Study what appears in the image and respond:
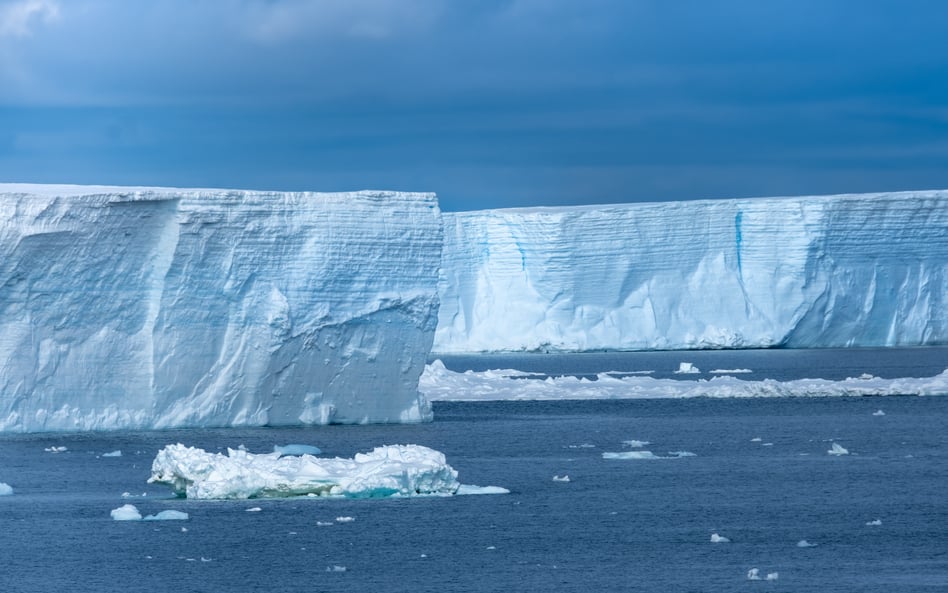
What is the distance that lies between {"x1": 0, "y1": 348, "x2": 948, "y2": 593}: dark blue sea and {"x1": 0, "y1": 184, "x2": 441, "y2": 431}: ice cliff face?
0.45m

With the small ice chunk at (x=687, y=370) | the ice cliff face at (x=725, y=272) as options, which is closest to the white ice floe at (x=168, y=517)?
the small ice chunk at (x=687, y=370)

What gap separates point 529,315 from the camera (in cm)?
3916

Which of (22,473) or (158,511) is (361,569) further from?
(22,473)

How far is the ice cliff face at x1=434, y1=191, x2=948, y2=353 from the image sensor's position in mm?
36656

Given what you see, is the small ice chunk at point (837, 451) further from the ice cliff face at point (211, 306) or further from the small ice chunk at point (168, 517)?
the small ice chunk at point (168, 517)

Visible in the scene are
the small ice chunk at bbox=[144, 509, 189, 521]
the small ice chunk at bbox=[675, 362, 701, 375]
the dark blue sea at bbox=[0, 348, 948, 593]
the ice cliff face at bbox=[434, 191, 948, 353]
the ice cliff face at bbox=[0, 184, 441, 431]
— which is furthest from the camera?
the ice cliff face at bbox=[434, 191, 948, 353]

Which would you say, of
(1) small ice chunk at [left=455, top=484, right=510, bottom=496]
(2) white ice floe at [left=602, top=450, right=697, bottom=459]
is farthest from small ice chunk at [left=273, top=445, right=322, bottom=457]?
(2) white ice floe at [left=602, top=450, right=697, bottom=459]

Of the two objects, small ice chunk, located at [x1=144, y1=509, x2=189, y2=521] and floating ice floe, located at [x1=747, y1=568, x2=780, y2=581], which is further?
small ice chunk, located at [x1=144, y1=509, x2=189, y2=521]

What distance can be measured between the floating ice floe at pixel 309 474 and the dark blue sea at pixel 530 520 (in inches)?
6.4

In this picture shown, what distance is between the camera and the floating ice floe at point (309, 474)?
13.5 metres

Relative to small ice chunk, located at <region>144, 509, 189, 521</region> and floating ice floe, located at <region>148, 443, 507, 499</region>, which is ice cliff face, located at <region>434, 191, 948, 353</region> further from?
small ice chunk, located at <region>144, 509, 189, 521</region>

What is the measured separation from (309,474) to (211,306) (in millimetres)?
5771

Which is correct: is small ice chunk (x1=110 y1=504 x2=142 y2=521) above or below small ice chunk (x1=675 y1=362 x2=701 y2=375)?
below

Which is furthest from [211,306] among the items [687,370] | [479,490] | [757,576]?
[687,370]
